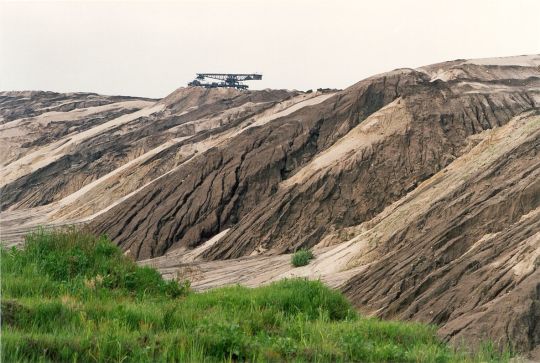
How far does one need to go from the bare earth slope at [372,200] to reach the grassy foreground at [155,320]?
71.8 inches

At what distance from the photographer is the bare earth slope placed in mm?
11008

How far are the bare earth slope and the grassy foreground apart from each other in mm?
1824

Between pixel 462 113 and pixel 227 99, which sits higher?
pixel 227 99

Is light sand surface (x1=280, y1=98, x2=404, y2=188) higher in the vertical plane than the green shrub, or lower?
higher

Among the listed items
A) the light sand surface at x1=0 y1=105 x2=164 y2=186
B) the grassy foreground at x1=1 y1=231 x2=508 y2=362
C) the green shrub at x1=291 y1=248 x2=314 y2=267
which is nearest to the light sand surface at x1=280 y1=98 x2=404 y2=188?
the green shrub at x1=291 y1=248 x2=314 y2=267

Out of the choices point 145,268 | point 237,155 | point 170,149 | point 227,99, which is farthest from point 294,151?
point 227,99

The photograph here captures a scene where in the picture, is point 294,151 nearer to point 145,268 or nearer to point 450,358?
point 145,268

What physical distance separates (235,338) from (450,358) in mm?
1823

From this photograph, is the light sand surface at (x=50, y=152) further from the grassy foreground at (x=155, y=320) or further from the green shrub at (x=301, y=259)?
the grassy foreground at (x=155, y=320)

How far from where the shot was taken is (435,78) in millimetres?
30406

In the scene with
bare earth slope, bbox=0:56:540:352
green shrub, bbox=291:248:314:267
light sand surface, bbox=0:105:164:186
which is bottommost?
green shrub, bbox=291:248:314:267

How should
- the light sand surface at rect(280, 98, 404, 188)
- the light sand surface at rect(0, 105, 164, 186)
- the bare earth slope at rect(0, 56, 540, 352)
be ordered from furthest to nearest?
the light sand surface at rect(0, 105, 164, 186) → the light sand surface at rect(280, 98, 404, 188) → the bare earth slope at rect(0, 56, 540, 352)

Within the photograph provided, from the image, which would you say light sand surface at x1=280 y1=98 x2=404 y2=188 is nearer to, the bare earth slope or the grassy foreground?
the bare earth slope

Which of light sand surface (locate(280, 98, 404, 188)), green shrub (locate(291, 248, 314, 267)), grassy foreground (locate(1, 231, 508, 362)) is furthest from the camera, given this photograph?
light sand surface (locate(280, 98, 404, 188))
